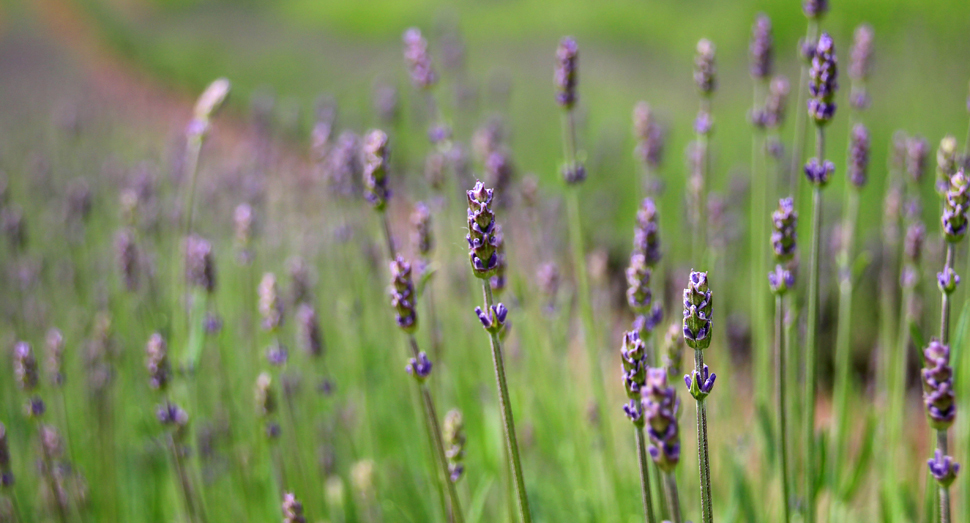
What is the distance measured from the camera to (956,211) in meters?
1.04

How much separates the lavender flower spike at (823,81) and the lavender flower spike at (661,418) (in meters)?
0.72

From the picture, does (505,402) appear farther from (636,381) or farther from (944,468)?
(944,468)

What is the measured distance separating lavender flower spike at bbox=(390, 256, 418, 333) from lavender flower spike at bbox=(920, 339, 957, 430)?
72 centimetres

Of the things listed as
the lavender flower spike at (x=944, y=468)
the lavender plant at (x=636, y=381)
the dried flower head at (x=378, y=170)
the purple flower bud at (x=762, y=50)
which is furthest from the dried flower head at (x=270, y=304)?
the purple flower bud at (x=762, y=50)

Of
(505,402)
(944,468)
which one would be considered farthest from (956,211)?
(505,402)

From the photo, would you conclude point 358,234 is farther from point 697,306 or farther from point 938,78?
point 938,78

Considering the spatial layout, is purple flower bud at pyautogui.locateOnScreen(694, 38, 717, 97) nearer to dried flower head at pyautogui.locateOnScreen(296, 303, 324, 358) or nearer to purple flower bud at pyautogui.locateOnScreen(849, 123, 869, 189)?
purple flower bud at pyautogui.locateOnScreen(849, 123, 869, 189)

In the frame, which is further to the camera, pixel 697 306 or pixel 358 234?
pixel 358 234

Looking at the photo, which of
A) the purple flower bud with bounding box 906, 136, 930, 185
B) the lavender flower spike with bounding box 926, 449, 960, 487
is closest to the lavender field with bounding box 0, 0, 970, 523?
the lavender flower spike with bounding box 926, 449, 960, 487

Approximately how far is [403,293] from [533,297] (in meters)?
1.56

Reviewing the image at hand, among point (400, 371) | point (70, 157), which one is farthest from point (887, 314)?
point (70, 157)

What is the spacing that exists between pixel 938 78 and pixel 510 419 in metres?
3.98

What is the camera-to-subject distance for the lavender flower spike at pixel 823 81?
1.16 metres

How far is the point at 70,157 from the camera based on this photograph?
532 cm
